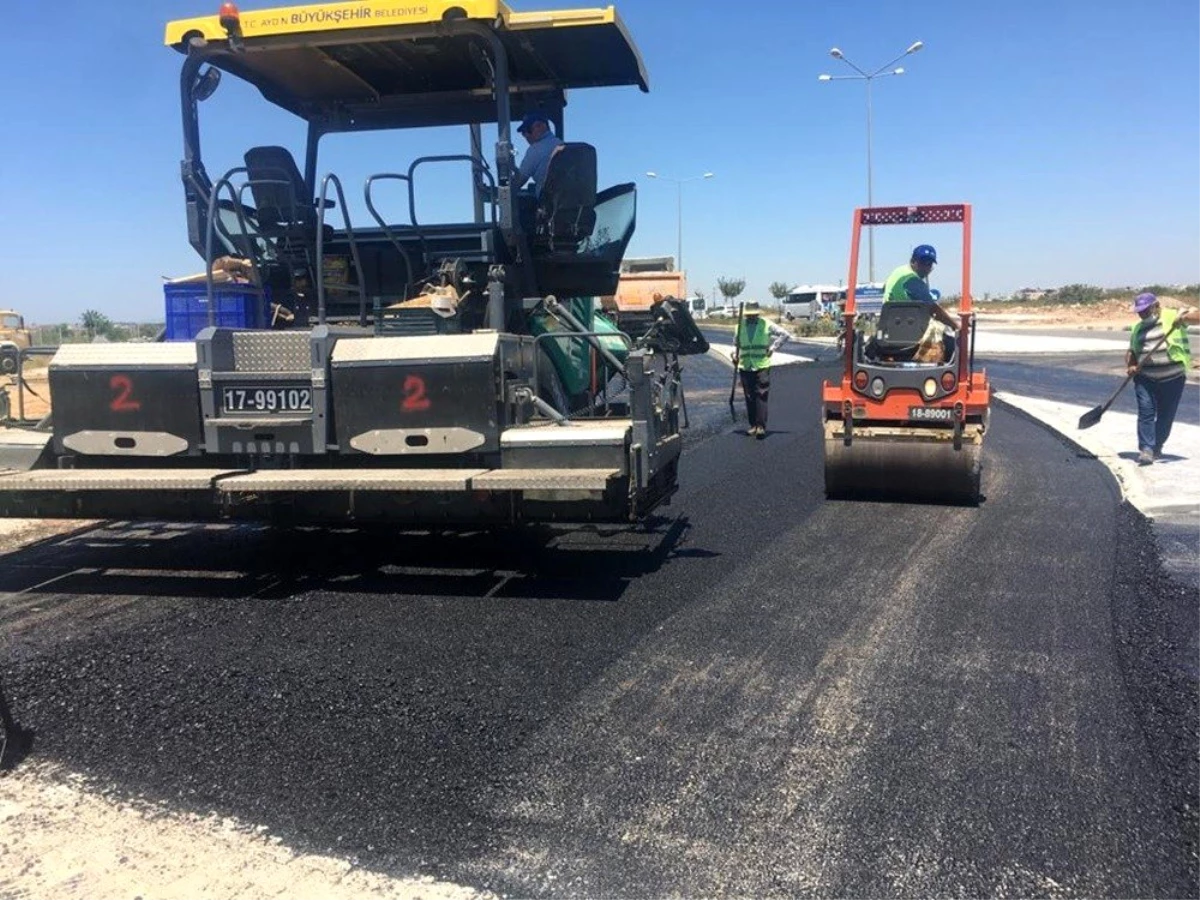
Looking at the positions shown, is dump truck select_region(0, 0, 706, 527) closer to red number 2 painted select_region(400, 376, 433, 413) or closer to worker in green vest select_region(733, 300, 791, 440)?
red number 2 painted select_region(400, 376, 433, 413)

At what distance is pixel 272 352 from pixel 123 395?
2.78 ft

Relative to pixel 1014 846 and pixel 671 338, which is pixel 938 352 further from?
pixel 1014 846

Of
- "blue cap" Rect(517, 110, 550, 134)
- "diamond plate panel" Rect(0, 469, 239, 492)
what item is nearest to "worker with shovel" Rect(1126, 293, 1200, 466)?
"blue cap" Rect(517, 110, 550, 134)

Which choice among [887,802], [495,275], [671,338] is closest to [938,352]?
[671,338]

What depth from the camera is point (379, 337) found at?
512 cm

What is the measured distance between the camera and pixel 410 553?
5969 mm

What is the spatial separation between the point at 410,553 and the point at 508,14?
3157 millimetres

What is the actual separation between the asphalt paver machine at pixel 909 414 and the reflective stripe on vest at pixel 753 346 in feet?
10.3

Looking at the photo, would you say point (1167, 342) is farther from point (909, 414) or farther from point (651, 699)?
point (651, 699)

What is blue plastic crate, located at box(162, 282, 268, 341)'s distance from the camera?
18.6 feet

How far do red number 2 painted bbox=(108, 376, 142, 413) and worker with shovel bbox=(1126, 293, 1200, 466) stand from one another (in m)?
8.35

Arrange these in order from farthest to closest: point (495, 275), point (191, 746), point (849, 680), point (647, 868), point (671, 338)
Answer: point (671, 338)
point (495, 275)
point (849, 680)
point (191, 746)
point (647, 868)

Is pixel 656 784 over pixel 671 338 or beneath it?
beneath

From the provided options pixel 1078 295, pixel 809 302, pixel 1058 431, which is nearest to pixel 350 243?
pixel 1058 431
